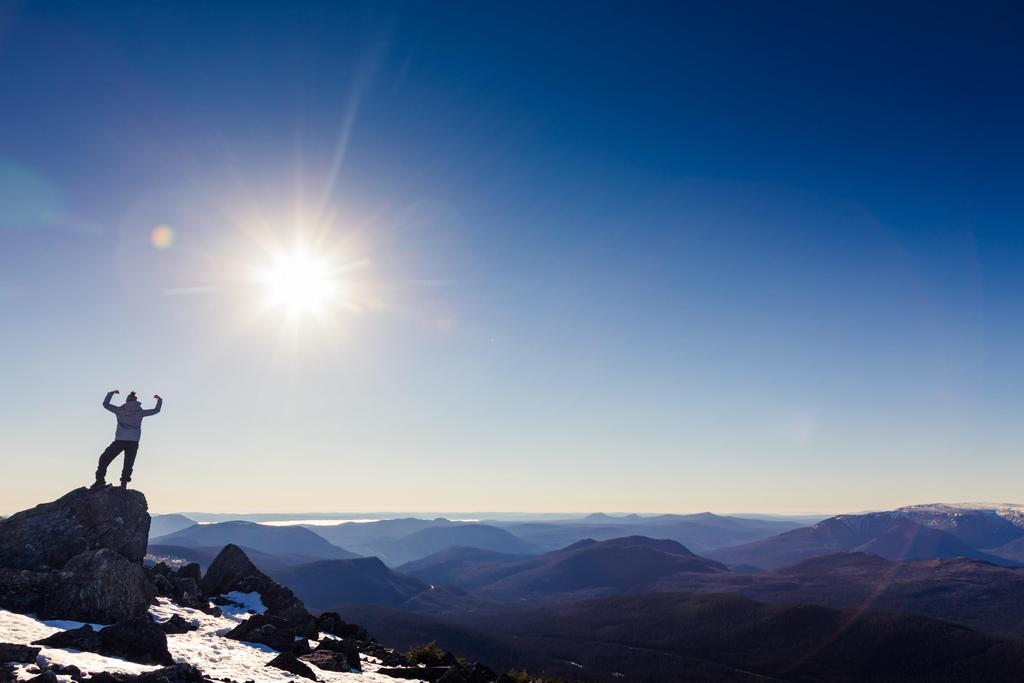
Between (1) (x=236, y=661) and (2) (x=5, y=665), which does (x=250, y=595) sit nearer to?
(1) (x=236, y=661)

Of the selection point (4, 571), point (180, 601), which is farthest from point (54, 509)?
point (180, 601)

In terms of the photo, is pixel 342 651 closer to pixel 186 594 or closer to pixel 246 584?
pixel 186 594

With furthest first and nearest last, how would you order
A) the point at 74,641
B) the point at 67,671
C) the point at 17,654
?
the point at 74,641, the point at 17,654, the point at 67,671

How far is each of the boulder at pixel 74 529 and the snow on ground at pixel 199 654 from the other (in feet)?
13.6

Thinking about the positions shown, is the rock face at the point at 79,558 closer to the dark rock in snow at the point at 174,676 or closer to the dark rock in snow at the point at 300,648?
the dark rock in snow at the point at 300,648

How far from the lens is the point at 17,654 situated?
1730 centimetres

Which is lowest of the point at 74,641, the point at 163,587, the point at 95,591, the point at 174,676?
the point at 163,587

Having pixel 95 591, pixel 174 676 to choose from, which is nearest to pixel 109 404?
pixel 95 591

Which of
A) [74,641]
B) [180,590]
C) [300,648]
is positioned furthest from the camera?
[180,590]

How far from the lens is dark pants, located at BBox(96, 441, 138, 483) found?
31934mm

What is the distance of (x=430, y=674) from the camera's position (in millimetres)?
28391

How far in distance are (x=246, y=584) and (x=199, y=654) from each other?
17.6 metres

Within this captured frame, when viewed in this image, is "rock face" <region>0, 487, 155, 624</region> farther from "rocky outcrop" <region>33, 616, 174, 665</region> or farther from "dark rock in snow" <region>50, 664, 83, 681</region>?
"dark rock in snow" <region>50, 664, 83, 681</region>

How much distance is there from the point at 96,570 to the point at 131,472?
28.0 feet
